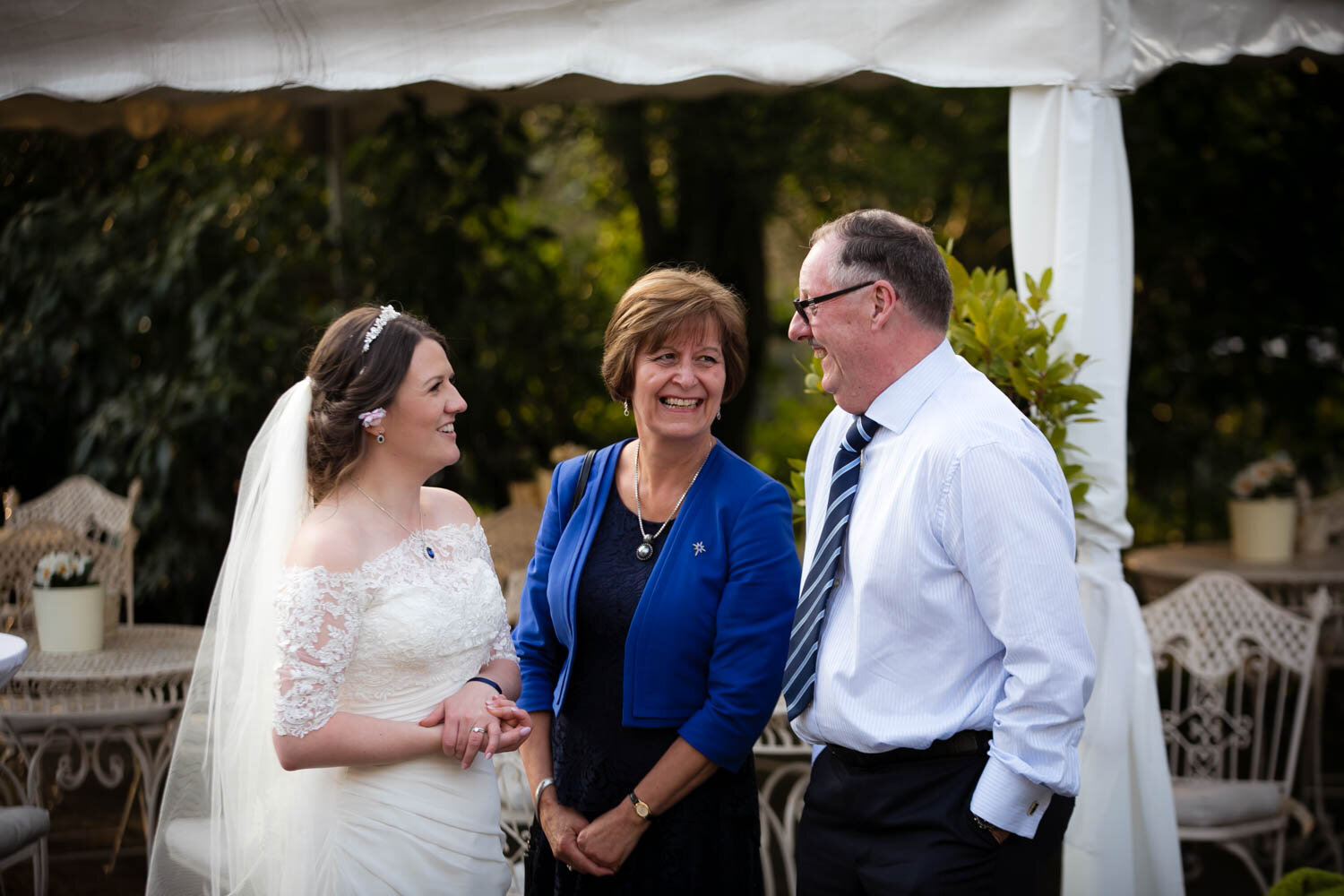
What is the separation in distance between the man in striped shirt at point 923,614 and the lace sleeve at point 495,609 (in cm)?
69

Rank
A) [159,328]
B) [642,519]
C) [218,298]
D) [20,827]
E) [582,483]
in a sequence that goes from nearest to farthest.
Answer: [642,519]
[582,483]
[20,827]
[218,298]
[159,328]

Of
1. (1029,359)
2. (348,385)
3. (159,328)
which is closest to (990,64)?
(1029,359)

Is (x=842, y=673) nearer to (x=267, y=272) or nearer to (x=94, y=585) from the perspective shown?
(x=94, y=585)

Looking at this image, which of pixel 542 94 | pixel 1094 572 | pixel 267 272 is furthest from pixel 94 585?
pixel 1094 572

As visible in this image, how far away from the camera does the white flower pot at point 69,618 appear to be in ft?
13.9

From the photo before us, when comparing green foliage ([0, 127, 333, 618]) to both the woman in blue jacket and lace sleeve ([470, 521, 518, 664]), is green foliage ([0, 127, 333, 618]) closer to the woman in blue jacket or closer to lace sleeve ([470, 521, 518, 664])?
lace sleeve ([470, 521, 518, 664])

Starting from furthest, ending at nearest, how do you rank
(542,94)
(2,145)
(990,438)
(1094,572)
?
(2,145) < (542,94) < (1094,572) < (990,438)

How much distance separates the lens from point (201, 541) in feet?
19.5

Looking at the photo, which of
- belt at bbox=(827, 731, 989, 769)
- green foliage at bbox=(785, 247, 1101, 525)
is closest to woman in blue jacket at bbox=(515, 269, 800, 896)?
belt at bbox=(827, 731, 989, 769)

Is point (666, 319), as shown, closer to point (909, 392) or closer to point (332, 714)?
point (909, 392)

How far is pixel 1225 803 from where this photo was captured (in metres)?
3.91

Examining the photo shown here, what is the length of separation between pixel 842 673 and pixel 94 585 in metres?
3.22

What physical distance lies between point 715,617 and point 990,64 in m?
1.89

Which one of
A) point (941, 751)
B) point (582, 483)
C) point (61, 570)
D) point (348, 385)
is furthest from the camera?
point (61, 570)
